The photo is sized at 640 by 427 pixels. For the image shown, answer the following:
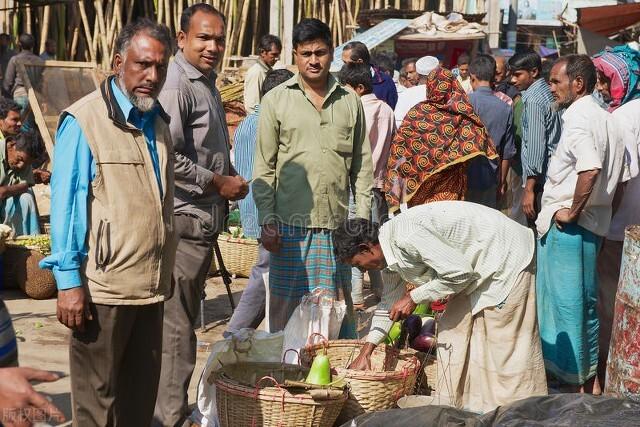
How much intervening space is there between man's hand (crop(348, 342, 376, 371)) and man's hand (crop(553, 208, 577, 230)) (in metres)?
1.47

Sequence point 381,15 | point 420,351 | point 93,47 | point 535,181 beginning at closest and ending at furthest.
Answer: point 420,351
point 535,181
point 93,47
point 381,15

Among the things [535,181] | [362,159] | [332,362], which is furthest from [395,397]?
[535,181]

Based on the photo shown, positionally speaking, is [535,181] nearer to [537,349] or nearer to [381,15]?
[537,349]

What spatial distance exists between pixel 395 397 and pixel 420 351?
730mm

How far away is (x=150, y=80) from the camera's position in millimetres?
3934

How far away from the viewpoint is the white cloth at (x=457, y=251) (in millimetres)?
4637

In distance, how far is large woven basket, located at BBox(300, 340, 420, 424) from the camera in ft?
15.6

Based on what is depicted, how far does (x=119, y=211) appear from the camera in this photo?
3.82 metres

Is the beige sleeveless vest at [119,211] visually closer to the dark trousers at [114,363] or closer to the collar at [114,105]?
the collar at [114,105]

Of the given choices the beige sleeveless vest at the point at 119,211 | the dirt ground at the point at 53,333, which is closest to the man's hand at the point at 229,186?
the beige sleeveless vest at the point at 119,211

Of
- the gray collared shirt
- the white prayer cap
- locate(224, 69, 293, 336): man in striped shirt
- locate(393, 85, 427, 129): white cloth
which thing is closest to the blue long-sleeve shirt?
the gray collared shirt

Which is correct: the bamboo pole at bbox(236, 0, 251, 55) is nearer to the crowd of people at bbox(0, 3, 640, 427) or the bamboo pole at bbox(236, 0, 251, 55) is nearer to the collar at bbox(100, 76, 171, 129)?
the crowd of people at bbox(0, 3, 640, 427)

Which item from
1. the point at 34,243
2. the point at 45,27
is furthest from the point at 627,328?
the point at 45,27

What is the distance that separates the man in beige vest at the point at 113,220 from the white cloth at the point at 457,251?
123cm
